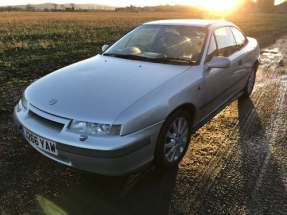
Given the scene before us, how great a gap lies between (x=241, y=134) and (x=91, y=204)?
8.47ft

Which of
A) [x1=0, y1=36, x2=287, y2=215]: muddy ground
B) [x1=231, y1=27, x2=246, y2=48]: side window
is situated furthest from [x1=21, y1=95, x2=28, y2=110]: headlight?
[x1=231, y1=27, x2=246, y2=48]: side window

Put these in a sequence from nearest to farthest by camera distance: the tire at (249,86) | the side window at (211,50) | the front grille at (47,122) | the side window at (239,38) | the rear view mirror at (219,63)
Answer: the front grille at (47,122) → the rear view mirror at (219,63) → the side window at (211,50) → the side window at (239,38) → the tire at (249,86)

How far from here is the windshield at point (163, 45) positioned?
4.51 meters

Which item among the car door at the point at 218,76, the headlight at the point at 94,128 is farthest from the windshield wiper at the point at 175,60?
the headlight at the point at 94,128

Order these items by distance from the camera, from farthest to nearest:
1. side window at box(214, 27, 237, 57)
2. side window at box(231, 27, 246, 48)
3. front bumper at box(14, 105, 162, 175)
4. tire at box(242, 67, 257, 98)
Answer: tire at box(242, 67, 257, 98), side window at box(231, 27, 246, 48), side window at box(214, 27, 237, 57), front bumper at box(14, 105, 162, 175)

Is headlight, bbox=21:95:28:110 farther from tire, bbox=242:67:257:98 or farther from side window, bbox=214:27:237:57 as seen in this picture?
tire, bbox=242:67:257:98

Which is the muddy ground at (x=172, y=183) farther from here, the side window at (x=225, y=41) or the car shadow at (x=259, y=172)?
the side window at (x=225, y=41)

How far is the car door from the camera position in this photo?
174 inches

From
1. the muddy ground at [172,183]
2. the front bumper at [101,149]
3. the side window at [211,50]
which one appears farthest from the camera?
the side window at [211,50]

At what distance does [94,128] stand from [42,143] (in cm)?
59

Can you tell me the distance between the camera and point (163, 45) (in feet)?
15.5

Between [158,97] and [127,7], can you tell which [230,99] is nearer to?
[158,97]

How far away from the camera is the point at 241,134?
4965 millimetres

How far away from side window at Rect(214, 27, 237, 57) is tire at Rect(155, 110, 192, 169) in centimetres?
140
